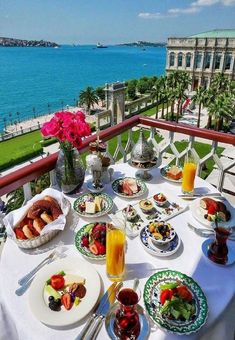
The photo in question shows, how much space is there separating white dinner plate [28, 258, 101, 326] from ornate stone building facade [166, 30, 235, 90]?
48727 millimetres

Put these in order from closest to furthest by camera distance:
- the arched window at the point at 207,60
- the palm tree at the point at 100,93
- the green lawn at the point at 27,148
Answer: the green lawn at the point at 27,148 < the arched window at the point at 207,60 < the palm tree at the point at 100,93

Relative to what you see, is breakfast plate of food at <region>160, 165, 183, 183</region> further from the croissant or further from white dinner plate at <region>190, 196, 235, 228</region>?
the croissant

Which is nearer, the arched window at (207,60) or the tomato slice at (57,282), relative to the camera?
the tomato slice at (57,282)

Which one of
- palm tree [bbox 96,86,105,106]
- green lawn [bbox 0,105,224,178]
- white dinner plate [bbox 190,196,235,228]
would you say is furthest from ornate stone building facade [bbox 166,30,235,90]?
white dinner plate [bbox 190,196,235,228]

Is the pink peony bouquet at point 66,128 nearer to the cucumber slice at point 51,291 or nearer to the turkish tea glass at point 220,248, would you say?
→ the cucumber slice at point 51,291

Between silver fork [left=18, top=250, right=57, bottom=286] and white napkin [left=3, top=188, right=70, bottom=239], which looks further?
white napkin [left=3, top=188, right=70, bottom=239]

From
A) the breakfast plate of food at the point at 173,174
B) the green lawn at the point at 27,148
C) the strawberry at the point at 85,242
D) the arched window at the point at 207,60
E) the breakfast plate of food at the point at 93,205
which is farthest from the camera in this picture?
the arched window at the point at 207,60

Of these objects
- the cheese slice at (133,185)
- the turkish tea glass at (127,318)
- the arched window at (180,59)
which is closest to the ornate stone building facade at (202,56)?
the arched window at (180,59)

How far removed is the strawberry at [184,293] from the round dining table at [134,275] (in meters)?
0.11

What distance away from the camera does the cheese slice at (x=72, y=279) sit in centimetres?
142

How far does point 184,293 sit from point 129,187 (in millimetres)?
1120

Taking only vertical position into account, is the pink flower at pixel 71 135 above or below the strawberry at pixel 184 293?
above

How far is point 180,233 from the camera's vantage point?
72.0 inches

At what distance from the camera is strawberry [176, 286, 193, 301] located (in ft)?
4.29
